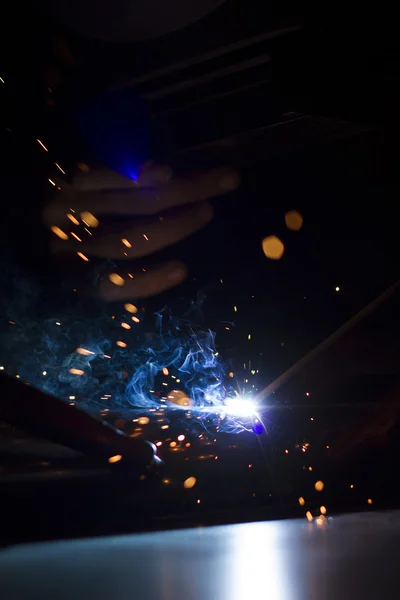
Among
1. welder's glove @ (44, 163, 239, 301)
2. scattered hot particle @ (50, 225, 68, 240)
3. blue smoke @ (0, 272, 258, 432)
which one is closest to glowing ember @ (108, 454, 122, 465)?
blue smoke @ (0, 272, 258, 432)

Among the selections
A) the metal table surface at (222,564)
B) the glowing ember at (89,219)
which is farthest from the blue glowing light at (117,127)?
the metal table surface at (222,564)

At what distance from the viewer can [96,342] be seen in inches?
110

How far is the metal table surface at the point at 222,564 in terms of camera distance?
0.94m

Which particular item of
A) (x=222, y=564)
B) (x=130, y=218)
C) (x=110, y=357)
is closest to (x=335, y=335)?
(x=110, y=357)

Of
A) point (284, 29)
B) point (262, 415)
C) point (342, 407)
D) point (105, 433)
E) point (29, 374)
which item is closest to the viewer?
point (105, 433)

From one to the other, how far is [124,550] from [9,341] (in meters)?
1.79

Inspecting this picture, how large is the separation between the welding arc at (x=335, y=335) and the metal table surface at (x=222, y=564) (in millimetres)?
1327

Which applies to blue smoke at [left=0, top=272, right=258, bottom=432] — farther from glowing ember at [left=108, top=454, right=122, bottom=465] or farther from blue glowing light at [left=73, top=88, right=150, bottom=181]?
glowing ember at [left=108, top=454, right=122, bottom=465]

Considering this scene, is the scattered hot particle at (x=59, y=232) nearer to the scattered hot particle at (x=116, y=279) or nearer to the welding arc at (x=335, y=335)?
the scattered hot particle at (x=116, y=279)

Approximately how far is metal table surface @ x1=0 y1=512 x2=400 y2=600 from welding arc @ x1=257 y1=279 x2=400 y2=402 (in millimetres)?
1327

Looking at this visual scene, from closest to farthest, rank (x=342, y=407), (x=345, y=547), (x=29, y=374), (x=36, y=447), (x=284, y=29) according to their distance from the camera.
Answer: (x=345, y=547) → (x=36, y=447) → (x=284, y=29) → (x=342, y=407) → (x=29, y=374)

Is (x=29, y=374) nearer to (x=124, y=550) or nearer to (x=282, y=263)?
(x=282, y=263)

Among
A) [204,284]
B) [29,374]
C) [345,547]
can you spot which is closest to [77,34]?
[204,284]

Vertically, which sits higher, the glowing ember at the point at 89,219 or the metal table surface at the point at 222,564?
the glowing ember at the point at 89,219
